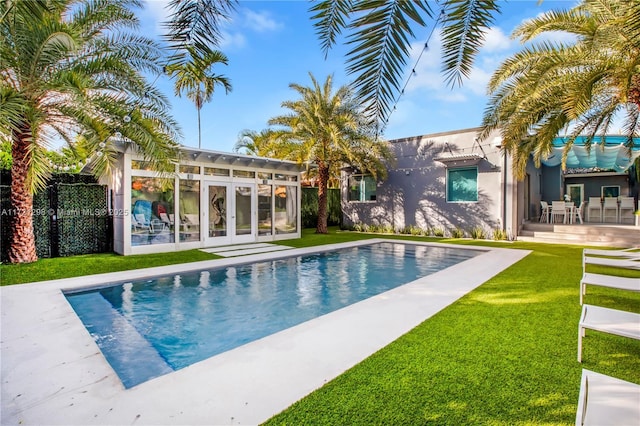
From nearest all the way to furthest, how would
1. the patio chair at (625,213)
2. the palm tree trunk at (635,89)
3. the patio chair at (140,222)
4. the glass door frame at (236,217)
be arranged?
the palm tree trunk at (635,89) < the patio chair at (140,222) < the glass door frame at (236,217) < the patio chair at (625,213)

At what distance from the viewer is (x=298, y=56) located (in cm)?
194

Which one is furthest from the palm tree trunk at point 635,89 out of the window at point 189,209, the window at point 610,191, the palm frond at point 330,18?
the window at point 610,191

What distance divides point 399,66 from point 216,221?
1385cm

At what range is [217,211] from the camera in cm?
1450

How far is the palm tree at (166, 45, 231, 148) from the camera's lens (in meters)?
1.71

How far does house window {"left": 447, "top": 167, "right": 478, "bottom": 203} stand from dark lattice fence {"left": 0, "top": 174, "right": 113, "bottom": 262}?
53.8 feet

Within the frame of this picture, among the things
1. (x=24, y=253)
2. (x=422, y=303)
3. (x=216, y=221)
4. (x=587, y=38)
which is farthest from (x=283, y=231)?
(x=587, y=38)

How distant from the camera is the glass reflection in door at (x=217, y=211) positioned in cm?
1428

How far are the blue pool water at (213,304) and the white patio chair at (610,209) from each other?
13523 mm

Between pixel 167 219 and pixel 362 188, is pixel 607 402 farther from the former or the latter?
pixel 362 188

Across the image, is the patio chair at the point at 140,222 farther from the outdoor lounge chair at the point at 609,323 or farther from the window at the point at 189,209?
the outdoor lounge chair at the point at 609,323

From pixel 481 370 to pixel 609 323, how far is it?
60.3 inches

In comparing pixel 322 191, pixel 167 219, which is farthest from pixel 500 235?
pixel 167 219

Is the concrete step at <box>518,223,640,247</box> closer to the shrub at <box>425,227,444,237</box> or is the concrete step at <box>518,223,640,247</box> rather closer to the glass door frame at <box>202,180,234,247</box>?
the shrub at <box>425,227,444,237</box>
